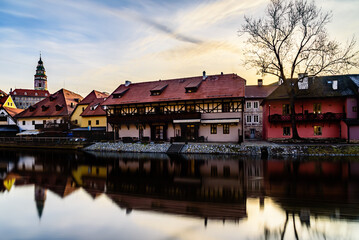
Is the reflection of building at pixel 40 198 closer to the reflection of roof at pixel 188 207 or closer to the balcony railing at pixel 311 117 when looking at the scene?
the reflection of roof at pixel 188 207

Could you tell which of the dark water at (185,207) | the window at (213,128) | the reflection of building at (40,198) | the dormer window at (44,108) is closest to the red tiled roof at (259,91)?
the window at (213,128)

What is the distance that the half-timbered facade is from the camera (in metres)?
27.2

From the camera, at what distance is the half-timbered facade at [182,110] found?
2720 centimetres

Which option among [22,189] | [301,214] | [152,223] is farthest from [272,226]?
[22,189]

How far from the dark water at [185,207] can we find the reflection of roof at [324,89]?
1603cm

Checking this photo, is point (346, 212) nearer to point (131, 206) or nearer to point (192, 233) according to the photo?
point (192, 233)

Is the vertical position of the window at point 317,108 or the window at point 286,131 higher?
the window at point 317,108

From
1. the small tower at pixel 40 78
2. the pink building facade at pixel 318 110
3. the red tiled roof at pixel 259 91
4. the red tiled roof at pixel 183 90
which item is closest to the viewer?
the pink building facade at pixel 318 110

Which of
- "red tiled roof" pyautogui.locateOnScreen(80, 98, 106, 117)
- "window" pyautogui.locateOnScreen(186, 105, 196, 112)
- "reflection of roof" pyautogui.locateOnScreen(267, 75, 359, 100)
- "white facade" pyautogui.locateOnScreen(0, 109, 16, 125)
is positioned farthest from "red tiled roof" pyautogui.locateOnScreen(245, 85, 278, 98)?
"white facade" pyautogui.locateOnScreen(0, 109, 16, 125)

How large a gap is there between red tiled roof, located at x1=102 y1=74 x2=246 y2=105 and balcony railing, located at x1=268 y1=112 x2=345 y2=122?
17.1 ft

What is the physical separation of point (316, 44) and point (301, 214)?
2258 cm

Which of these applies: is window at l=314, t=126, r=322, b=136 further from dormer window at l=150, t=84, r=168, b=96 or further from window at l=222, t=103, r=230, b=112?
dormer window at l=150, t=84, r=168, b=96

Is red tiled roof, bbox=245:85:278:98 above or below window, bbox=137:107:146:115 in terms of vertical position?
above

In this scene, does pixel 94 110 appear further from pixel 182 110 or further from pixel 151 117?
pixel 182 110
